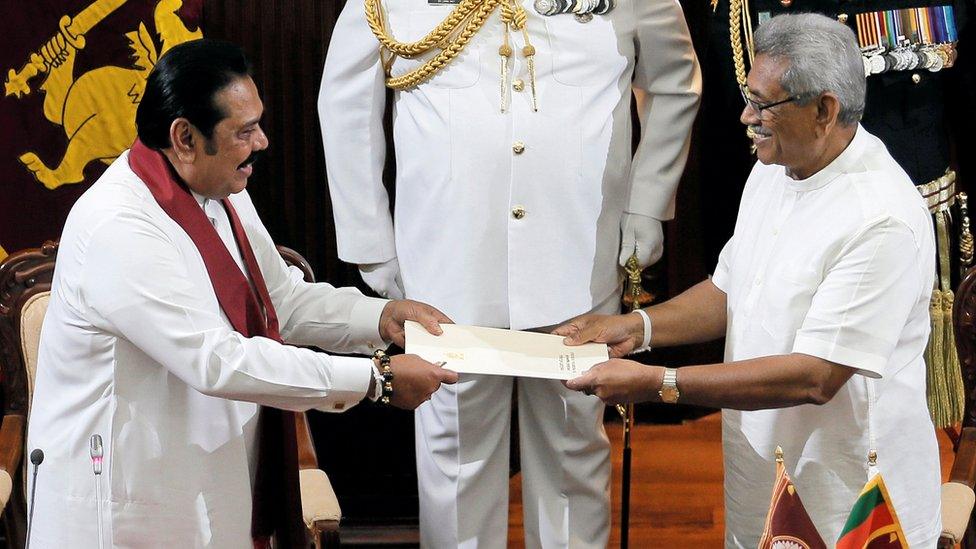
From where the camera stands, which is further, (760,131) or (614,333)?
(614,333)

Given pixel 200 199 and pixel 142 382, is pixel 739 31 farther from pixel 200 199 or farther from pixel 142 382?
pixel 142 382

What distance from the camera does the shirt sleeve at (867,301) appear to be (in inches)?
89.5

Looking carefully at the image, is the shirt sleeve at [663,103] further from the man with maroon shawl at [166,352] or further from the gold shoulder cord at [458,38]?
the man with maroon shawl at [166,352]

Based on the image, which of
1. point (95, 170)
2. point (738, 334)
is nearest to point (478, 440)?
point (738, 334)

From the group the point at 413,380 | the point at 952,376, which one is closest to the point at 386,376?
the point at 413,380

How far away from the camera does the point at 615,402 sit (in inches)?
100

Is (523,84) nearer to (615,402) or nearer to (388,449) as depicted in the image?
(615,402)

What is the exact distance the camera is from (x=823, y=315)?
90.2 inches

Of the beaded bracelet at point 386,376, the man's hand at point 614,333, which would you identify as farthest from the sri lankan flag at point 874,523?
the man's hand at point 614,333

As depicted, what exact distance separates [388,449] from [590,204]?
1.23m

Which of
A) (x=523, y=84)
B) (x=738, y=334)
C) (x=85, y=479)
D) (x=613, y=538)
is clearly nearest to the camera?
(x=85, y=479)

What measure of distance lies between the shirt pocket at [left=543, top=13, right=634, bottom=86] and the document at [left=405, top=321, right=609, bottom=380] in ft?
1.86

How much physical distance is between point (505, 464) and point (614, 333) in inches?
18.4

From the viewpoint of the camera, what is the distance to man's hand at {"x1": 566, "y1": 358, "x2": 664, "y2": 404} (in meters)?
2.47
